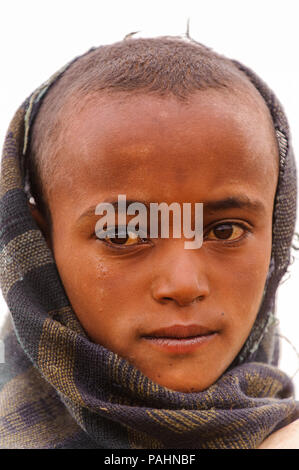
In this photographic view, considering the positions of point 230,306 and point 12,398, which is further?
point 12,398

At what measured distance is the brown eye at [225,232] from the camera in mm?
1407

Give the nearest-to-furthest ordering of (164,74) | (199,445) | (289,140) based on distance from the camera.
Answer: (199,445), (164,74), (289,140)

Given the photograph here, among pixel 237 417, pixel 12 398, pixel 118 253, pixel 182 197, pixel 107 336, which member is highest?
pixel 182 197

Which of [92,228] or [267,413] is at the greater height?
[92,228]

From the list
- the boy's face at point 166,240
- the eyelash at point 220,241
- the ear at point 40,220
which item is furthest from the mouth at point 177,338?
the ear at point 40,220

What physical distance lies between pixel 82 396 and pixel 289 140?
34.5 inches

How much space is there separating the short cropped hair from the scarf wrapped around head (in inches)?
2.0

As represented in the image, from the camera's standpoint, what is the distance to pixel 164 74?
4.75 ft

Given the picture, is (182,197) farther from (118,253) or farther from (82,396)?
(82,396)

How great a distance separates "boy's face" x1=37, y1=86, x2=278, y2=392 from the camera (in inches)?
51.9

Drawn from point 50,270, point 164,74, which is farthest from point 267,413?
point 164,74

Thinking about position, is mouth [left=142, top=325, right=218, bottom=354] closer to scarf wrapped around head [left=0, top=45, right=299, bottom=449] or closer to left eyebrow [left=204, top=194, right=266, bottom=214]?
scarf wrapped around head [left=0, top=45, right=299, bottom=449]

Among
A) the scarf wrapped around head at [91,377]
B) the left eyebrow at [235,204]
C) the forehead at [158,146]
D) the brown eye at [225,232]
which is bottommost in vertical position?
the scarf wrapped around head at [91,377]

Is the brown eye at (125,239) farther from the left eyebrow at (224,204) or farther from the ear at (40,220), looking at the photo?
the ear at (40,220)
